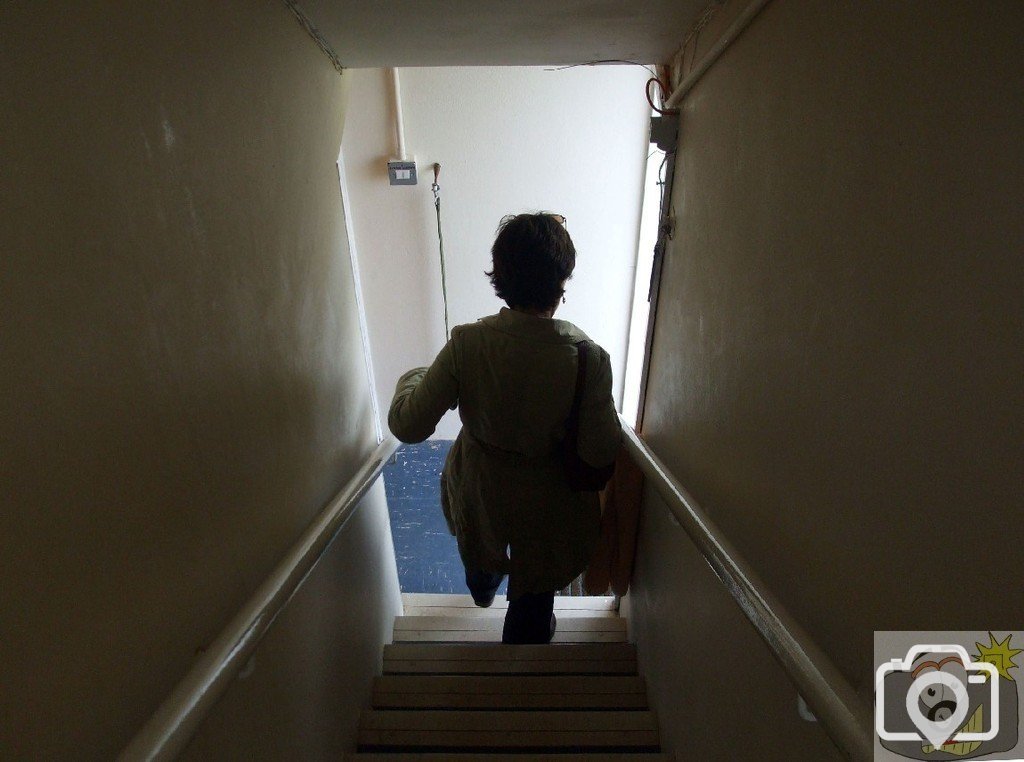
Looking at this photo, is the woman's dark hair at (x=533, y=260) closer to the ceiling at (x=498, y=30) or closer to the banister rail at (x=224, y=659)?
the ceiling at (x=498, y=30)

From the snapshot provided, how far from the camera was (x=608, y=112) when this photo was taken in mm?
3588

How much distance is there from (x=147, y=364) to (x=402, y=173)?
291cm

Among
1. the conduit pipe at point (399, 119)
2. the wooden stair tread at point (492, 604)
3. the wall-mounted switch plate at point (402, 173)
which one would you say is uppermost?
the conduit pipe at point (399, 119)

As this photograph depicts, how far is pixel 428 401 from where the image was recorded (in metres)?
1.94

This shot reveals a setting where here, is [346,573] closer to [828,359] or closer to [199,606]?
[199,606]

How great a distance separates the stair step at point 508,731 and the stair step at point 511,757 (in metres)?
0.13

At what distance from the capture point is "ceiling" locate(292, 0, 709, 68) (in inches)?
67.3

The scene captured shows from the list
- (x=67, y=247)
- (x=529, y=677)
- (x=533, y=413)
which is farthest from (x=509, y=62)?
(x=529, y=677)

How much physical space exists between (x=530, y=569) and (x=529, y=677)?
0.50m

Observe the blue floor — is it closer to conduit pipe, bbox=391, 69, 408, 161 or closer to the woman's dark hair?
conduit pipe, bbox=391, 69, 408, 161

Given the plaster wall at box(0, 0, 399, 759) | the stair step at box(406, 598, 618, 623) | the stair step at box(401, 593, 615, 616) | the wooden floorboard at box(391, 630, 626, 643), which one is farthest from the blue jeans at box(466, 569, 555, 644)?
the plaster wall at box(0, 0, 399, 759)

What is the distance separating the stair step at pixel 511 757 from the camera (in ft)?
6.22

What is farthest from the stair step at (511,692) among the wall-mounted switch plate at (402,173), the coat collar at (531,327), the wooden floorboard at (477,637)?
the wall-mounted switch plate at (402,173)

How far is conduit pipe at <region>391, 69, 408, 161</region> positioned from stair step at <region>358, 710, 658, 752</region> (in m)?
2.82
